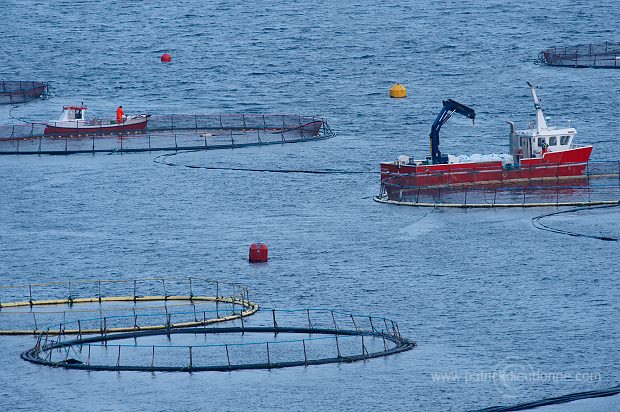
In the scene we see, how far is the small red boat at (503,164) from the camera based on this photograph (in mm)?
113438

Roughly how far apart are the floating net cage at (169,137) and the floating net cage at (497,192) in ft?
120

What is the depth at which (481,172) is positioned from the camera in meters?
114

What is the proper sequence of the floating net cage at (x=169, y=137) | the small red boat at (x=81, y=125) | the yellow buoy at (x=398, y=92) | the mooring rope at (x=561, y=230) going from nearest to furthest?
the mooring rope at (x=561, y=230), the floating net cage at (x=169, y=137), the small red boat at (x=81, y=125), the yellow buoy at (x=398, y=92)

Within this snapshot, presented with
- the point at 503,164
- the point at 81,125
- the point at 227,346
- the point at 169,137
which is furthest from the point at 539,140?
the point at 81,125

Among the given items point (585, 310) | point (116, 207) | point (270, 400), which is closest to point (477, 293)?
point (585, 310)

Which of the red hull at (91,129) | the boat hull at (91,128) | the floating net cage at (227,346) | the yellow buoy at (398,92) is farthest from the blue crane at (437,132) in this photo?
the yellow buoy at (398,92)

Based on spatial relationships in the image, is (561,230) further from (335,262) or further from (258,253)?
(258,253)

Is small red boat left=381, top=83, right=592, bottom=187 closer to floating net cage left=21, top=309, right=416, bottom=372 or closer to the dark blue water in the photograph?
the dark blue water

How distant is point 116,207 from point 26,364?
165ft

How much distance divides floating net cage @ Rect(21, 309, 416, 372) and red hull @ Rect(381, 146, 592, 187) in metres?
35.8

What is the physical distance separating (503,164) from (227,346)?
48.8 metres

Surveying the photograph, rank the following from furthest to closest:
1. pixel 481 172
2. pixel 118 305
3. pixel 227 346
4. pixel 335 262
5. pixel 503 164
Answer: pixel 503 164
pixel 481 172
pixel 335 262
pixel 118 305
pixel 227 346

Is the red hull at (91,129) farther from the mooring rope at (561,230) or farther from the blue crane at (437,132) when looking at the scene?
the mooring rope at (561,230)

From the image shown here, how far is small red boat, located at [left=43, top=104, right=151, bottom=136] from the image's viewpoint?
154625mm
